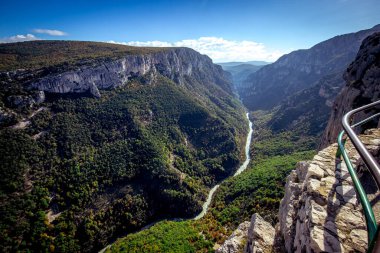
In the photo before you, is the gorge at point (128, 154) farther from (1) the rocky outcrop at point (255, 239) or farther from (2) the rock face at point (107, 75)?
(2) the rock face at point (107, 75)

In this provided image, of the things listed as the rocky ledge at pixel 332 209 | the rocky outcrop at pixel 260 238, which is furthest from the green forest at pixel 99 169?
the rocky ledge at pixel 332 209

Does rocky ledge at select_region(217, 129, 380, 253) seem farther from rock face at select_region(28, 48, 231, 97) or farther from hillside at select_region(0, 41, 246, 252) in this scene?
rock face at select_region(28, 48, 231, 97)

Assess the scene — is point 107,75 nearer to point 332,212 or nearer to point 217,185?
point 217,185

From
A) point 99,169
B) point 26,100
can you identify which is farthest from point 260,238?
point 26,100

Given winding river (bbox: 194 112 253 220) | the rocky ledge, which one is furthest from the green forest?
the rocky ledge

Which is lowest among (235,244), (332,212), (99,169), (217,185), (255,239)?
(217,185)

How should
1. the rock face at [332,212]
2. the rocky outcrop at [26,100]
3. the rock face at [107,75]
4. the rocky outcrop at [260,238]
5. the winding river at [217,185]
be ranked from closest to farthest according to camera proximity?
1. the rock face at [332,212]
2. the rocky outcrop at [260,238]
3. the winding river at [217,185]
4. the rocky outcrop at [26,100]
5. the rock face at [107,75]

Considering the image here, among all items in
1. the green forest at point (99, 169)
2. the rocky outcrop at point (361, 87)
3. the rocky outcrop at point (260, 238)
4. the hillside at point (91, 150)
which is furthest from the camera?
the hillside at point (91, 150)
